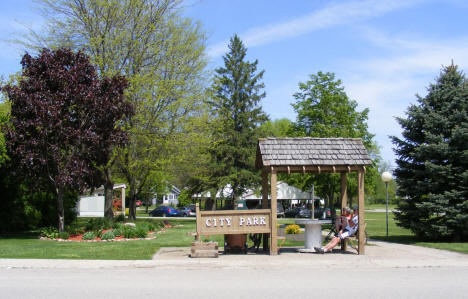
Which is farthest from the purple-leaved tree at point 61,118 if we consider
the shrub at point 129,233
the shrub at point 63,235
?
the shrub at point 129,233

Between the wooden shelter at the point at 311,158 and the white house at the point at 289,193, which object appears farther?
the white house at the point at 289,193

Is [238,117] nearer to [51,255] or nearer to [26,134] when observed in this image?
[26,134]

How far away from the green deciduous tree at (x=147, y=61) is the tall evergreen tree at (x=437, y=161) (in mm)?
12737

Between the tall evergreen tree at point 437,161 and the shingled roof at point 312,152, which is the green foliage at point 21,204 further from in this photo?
the tall evergreen tree at point 437,161

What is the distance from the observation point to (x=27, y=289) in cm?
836

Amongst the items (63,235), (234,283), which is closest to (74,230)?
(63,235)

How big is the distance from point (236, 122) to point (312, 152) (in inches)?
1053

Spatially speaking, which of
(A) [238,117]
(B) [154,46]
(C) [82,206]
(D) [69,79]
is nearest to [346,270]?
(D) [69,79]

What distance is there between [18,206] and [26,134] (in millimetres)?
5982

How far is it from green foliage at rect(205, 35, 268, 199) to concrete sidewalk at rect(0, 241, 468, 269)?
874 inches

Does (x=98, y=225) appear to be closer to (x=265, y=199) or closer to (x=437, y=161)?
(x=265, y=199)

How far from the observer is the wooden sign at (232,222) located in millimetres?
13375

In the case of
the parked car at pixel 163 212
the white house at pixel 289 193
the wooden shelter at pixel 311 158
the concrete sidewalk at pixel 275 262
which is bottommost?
the parked car at pixel 163 212

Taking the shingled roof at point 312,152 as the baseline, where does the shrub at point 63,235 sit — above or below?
below
